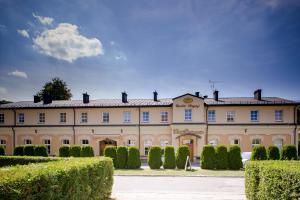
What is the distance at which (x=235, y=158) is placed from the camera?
22469 mm

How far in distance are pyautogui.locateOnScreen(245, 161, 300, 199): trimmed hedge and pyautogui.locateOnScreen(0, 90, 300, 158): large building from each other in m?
18.8

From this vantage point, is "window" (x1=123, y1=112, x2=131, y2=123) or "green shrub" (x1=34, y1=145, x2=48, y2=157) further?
"window" (x1=123, y1=112, x2=131, y2=123)

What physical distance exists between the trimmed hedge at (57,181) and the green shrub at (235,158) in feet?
48.2

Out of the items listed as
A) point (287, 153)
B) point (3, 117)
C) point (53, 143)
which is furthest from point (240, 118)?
point (3, 117)

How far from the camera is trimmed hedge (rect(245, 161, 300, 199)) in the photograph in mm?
6930

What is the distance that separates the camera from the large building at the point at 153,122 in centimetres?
2927

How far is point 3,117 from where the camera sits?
33.2 meters

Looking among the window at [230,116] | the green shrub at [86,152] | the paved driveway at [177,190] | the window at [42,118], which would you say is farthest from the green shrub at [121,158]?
the window at [42,118]

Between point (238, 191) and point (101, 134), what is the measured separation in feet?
69.5

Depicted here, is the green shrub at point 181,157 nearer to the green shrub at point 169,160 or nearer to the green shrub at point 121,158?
the green shrub at point 169,160

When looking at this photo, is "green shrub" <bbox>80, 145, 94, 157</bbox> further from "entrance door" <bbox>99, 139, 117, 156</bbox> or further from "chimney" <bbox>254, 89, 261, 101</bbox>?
"chimney" <bbox>254, 89, 261, 101</bbox>

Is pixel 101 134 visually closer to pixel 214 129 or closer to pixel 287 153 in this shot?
pixel 214 129

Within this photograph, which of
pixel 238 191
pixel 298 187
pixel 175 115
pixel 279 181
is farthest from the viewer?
pixel 175 115

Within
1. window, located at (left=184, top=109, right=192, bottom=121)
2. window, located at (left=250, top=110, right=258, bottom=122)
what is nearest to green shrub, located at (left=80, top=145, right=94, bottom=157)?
window, located at (left=184, top=109, right=192, bottom=121)
